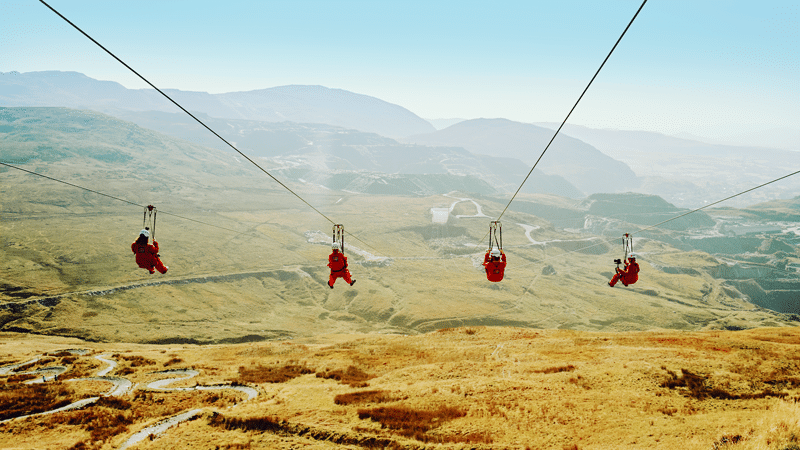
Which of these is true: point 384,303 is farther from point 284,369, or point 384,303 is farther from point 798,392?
point 798,392

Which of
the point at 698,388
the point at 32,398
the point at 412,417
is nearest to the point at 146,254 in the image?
the point at 32,398

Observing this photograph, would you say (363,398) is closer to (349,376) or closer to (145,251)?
(349,376)

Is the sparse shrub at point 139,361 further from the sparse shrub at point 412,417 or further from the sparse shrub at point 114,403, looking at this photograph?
the sparse shrub at point 412,417

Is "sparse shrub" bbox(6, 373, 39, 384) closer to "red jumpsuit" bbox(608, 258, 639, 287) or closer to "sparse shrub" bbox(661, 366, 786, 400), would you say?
"red jumpsuit" bbox(608, 258, 639, 287)

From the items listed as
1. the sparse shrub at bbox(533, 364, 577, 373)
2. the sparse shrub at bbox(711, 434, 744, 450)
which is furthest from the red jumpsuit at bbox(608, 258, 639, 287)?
the sparse shrub at bbox(711, 434, 744, 450)

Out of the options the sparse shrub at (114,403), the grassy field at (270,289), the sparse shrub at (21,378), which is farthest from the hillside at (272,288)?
the sparse shrub at (114,403)
